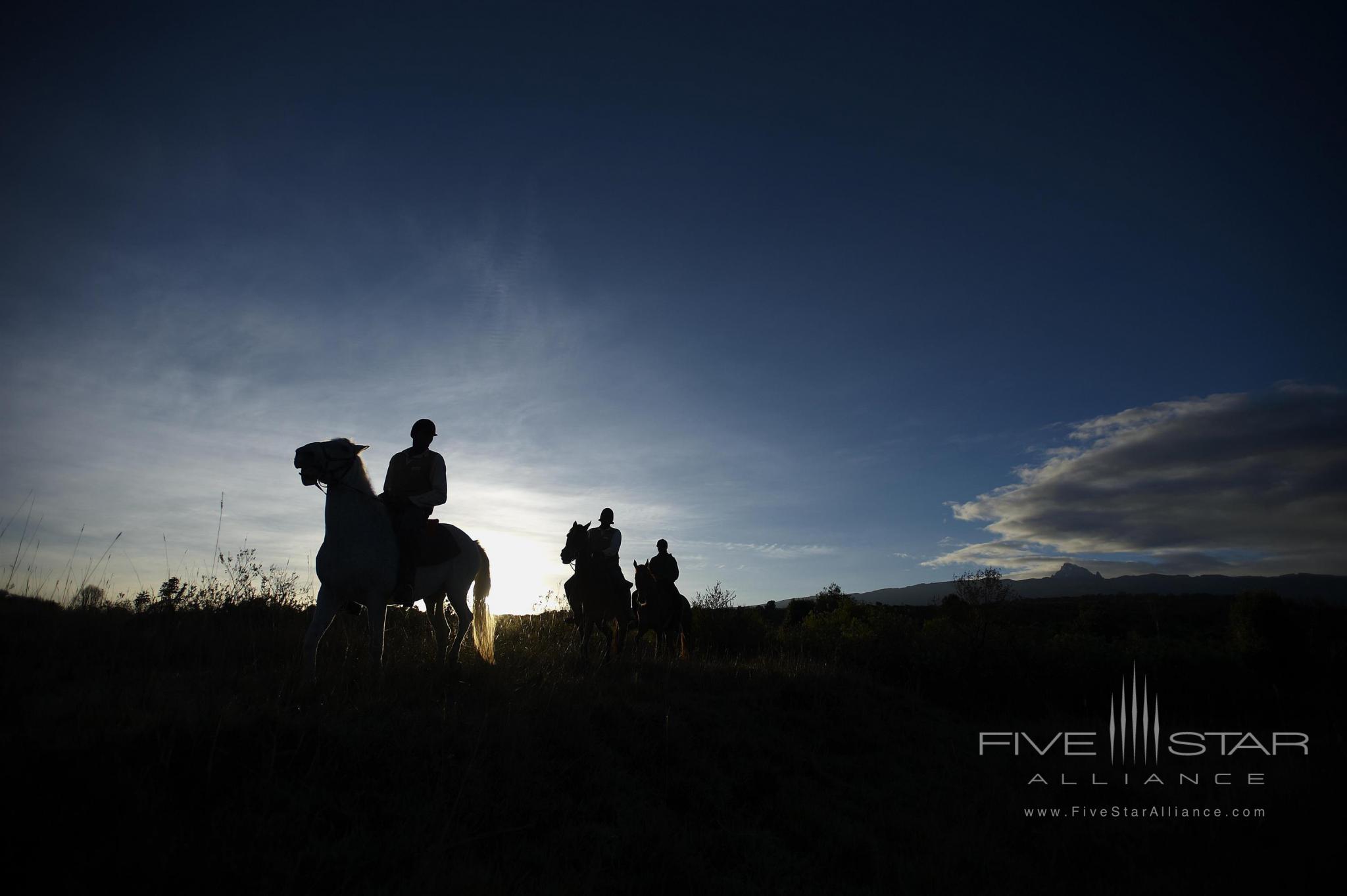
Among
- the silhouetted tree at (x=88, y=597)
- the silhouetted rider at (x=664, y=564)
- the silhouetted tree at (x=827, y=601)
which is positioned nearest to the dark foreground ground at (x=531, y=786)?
the silhouetted tree at (x=88, y=597)

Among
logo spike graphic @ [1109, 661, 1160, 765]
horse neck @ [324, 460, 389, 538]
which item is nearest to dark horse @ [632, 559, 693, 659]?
horse neck @ [324, 460, 389, 538]

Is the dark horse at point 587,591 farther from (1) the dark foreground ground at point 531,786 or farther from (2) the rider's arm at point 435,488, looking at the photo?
(2) the rider's arm at point 435,488

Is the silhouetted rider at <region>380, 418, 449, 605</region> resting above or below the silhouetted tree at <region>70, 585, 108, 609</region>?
above

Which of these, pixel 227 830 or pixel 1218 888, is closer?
pixel 227 830

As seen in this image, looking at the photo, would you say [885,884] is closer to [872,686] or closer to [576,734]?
[576,734]

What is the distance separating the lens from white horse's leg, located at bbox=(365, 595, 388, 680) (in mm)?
6789

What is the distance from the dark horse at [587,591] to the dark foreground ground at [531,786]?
0.92m

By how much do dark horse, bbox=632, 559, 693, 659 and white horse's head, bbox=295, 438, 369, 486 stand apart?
795 cm

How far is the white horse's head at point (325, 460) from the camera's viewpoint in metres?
6.67

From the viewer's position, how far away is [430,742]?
524 cm

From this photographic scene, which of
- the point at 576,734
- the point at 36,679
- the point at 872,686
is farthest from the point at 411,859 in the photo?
the point at 872,686

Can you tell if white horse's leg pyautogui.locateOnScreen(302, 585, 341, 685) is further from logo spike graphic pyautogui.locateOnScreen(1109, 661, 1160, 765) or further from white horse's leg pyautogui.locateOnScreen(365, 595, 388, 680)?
logo spike graphic pyautogui.locateOnScreen(1109, 661, 1160, 765)

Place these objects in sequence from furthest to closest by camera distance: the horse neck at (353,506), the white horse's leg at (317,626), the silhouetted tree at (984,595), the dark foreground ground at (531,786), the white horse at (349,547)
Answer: the silhouetted tree at (984,595), the horse neck at (353,506), the white horse at (349,547), the white horse's leg at (317,626), the dark foreground ground at (531,786)

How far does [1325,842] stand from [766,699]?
21.0 ft
